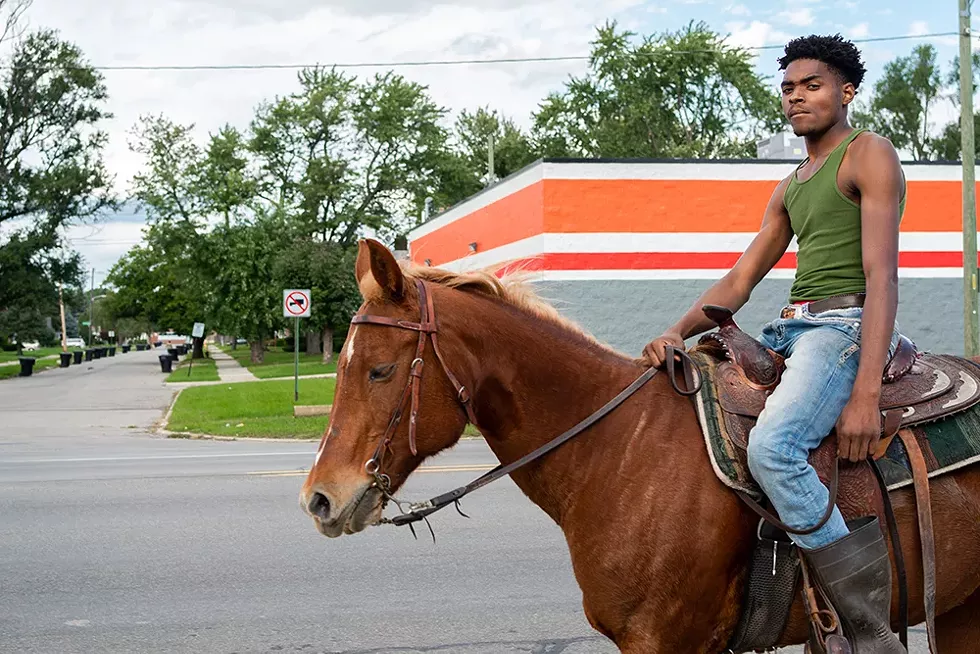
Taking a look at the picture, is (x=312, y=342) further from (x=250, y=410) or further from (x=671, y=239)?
(x=671, y=239)

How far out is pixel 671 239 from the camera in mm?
19609

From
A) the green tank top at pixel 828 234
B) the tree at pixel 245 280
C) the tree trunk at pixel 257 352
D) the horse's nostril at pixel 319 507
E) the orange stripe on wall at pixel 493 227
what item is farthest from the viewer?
the tree trunk at pixel 257 352

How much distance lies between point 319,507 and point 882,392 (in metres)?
1.82

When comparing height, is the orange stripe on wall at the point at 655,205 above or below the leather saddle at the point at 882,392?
above

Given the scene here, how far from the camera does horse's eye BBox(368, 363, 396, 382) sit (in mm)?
2832

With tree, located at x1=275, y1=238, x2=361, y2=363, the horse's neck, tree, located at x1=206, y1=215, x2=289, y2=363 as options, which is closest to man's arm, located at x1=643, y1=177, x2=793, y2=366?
the horse's neck

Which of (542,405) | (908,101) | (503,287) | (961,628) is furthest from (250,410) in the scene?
(908,101)

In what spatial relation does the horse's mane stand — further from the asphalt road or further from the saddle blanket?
the asphalt road

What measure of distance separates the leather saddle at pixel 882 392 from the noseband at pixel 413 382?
871 millimetres

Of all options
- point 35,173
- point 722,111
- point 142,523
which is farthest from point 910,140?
point 142,523

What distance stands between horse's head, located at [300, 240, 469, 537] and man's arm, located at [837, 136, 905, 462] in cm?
121

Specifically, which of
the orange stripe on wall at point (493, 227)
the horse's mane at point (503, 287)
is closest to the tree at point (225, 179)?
the orange stripe on wall at point (493, 227)

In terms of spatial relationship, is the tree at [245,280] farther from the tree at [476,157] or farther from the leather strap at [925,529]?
the leather strap at [925,529]

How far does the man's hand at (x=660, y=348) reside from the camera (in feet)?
10.2
